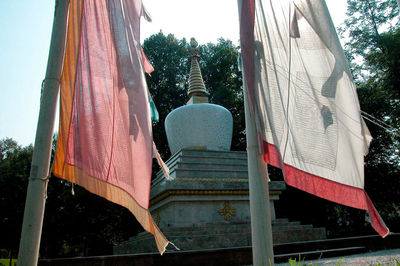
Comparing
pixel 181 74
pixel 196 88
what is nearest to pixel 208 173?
pixel 196 88

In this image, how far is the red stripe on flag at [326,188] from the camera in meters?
3.29

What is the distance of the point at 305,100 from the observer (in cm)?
357

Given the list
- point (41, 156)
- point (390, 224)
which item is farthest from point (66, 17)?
point (390, 224)

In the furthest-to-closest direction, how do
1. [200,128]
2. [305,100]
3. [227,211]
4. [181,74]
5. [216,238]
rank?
[181,74], [200,128], [227,211], [216,238], [305,100]

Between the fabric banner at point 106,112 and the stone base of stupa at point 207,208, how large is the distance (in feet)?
15.0

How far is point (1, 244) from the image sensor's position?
59.7ft

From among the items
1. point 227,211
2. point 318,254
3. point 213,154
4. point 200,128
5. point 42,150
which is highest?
point 200,128

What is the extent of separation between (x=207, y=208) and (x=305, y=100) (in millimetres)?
6212

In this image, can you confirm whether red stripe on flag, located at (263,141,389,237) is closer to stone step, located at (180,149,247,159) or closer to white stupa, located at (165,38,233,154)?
stone step, located at (180,149,247,159)

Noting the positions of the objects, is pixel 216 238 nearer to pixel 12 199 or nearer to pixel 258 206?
pixel 258 206

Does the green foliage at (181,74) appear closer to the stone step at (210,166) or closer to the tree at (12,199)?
the tree at (12,199)

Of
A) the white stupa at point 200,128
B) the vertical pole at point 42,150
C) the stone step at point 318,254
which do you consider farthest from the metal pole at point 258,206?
the white stupa at point 200,128

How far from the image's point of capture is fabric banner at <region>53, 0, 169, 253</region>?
3.23 meters

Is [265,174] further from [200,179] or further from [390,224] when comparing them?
[390,224]
